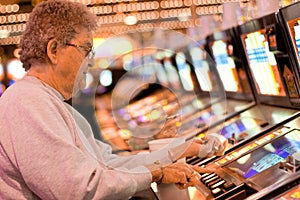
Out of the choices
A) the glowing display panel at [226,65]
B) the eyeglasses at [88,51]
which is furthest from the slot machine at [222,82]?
the eyeglasses at [88,51]

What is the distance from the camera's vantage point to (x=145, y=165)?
158cm

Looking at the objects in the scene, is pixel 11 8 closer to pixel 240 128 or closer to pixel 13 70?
pixel 240 128

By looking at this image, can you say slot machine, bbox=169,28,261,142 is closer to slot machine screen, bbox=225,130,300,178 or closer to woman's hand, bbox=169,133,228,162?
woman's hand, bbox=169,133,228,162

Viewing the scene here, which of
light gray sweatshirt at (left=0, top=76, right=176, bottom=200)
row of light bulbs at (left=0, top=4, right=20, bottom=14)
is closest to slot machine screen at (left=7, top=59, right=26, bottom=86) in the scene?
row of light bulbs at (left=0, top=4, right=20, bottom=14)

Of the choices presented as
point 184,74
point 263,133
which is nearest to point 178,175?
point 263,133

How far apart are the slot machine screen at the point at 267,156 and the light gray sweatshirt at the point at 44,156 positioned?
2.51ft

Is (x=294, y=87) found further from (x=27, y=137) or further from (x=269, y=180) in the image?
(x=27, y=137)

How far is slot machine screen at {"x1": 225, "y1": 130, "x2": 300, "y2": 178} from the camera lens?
1.97 meters

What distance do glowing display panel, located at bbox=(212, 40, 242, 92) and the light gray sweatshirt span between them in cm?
231

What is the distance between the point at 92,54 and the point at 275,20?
1.30 metres

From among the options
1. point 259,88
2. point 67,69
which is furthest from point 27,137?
point 259,88

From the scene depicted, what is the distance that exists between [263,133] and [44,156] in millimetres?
1571

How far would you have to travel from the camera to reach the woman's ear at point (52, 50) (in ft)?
4.85

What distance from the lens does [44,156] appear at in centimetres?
128
